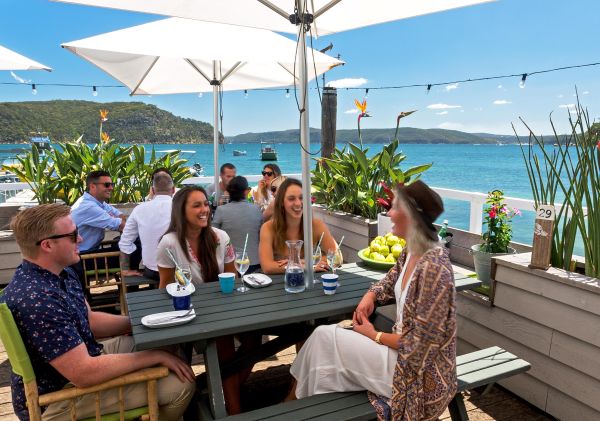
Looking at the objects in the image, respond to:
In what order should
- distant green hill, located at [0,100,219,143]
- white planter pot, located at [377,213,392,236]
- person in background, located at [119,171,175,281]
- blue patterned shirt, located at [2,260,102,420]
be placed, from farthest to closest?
1. distant green hill, located at [0,100,219,143]
2. white planter pot, located at [377,213,392,236]
3. person in background, located at [119,171,175,281]
4. blue patterned shirt, located at [2,260,102,420]

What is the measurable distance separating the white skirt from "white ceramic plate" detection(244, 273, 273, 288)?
0.50 meters

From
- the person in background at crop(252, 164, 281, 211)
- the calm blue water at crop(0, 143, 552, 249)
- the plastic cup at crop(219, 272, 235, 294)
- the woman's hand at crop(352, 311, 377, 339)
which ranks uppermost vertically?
the person in background at crop(252, 164, 281, 211)

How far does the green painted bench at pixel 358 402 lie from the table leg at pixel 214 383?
0.13 metres

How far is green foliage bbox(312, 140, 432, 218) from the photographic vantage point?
13.7ft

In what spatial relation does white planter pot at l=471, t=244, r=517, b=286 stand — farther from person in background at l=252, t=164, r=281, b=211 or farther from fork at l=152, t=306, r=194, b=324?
person in background at l=252, t=164, r=281, b=211

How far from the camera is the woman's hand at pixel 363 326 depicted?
192 cm

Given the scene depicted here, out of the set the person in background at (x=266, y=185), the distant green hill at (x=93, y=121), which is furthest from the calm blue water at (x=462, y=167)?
the person in background at (x=266, y=185)

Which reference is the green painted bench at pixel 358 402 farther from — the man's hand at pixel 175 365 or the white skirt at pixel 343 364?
the man's hand at pixel 175 365

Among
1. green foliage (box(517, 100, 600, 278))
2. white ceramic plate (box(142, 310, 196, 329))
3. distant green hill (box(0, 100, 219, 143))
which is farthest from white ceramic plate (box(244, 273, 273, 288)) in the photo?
distant green hill (box(0, 100, 219, 143))

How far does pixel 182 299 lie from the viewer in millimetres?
1938

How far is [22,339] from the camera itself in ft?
4.88

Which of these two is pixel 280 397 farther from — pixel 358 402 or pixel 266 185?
pixel 266 185

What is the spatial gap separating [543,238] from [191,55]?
2.89 metres

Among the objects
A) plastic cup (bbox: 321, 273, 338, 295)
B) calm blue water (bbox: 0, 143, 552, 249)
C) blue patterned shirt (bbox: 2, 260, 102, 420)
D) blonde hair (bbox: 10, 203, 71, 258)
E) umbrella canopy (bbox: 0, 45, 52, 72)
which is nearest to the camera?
blue patterned shirt (bbox: 2, 260, 102, 420)
